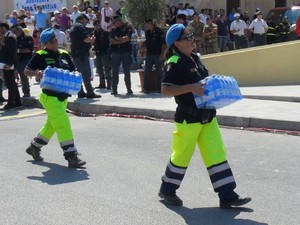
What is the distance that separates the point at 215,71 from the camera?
1413 cm

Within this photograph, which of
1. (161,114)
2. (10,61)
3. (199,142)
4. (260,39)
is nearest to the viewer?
(199,142)

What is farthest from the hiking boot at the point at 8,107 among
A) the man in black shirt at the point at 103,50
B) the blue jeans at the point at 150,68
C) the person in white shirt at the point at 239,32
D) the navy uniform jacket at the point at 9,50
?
the person in white shirt at the point at 239,32

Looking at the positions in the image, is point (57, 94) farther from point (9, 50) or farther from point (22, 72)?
point (22, 72)

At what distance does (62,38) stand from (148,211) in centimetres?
1346

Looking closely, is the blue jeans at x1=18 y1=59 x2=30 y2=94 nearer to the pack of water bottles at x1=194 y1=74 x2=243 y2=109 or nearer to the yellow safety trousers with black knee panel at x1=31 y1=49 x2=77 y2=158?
the yellow safety trousers with black knee panel at x1=31 y1=49 x2=77 y2=158

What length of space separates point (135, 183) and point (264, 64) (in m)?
7.86

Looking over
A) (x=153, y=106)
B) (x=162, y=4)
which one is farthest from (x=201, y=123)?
(x=162, y=4)

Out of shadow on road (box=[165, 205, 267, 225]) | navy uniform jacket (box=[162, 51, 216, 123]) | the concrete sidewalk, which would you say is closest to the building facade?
the concrete sidewalk

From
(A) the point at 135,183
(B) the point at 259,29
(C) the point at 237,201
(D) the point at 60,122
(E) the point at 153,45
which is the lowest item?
(A) the point at 135,183

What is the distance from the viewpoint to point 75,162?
734 centimetres

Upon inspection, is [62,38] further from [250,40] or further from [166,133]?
[166,133]

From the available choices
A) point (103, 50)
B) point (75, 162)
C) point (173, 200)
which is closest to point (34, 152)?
point (75, 162)

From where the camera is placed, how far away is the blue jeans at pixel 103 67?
48.7ft

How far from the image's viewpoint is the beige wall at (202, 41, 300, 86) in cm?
1348
